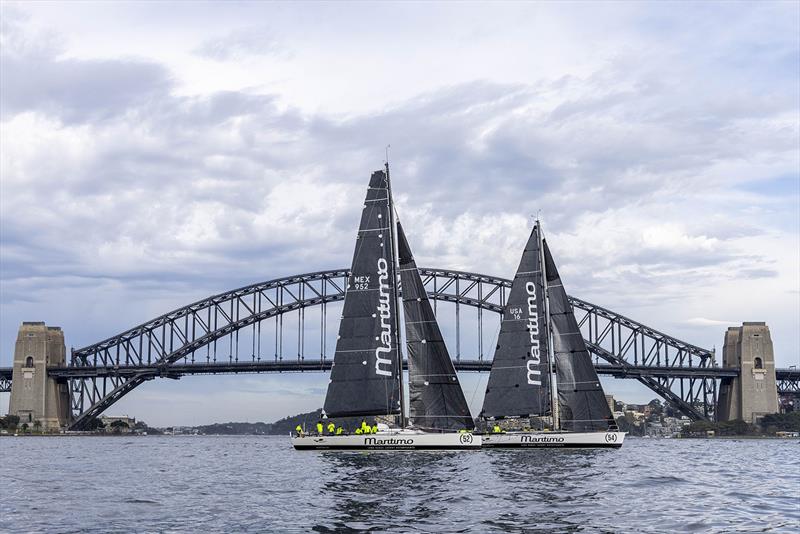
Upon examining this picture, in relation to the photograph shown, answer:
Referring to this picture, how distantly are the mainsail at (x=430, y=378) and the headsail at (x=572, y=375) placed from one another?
9481 mm

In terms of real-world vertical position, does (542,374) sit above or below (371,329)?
below

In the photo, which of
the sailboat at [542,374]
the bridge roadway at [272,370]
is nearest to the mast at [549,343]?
the sailboat at [542,374]

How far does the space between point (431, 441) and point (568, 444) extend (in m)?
10.2

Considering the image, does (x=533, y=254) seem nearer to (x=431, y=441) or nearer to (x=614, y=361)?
(x=431, y=441)

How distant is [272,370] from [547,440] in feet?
242

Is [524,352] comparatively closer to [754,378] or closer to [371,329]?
[371,329]

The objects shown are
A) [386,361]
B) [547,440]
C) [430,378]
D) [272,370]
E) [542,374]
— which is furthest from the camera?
[272,370]

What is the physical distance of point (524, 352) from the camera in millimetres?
56188

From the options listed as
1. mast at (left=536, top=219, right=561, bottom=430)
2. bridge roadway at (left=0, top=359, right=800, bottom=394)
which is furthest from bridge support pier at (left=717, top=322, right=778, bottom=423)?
mast at (left=536, top=219, right=561, bottom=430)

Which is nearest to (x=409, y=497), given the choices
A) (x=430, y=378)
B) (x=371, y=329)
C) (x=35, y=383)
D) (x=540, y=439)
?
(x=430, y=378)

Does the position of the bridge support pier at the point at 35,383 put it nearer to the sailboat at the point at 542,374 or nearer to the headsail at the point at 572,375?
the sailboat at the point at 542,374

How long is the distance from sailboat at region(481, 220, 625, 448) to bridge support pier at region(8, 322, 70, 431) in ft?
303

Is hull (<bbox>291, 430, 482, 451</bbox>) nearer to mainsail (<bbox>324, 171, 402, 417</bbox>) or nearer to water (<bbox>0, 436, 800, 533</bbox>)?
water (<bbox>0, 436, 800, 533</bbox>)

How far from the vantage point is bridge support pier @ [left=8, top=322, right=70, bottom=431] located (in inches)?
5256
